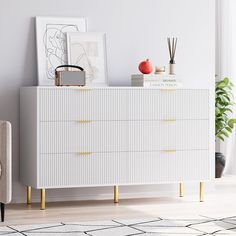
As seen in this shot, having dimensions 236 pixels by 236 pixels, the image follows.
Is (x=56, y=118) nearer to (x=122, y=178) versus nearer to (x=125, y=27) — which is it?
(x=122, y=178)

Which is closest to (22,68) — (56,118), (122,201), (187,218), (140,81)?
(56,118)

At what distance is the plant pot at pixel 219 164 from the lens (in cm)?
675

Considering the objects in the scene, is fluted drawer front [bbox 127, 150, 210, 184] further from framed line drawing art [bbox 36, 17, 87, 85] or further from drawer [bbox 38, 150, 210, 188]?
framed line drawing art [bbox 36, 17, 87, 85]

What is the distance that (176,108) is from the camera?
17.3ft

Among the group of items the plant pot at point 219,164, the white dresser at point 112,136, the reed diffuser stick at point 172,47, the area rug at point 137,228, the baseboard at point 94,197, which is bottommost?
the area rug at point 137,228

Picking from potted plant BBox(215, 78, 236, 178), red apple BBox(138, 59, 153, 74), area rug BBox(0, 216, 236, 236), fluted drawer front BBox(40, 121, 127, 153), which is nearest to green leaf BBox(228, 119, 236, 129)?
potted plant BBox(215, 78, 236, 178)

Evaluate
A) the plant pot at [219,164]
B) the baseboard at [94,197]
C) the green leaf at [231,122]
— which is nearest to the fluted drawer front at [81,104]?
the baseboard at [94,197]

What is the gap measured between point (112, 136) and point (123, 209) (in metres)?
0.53

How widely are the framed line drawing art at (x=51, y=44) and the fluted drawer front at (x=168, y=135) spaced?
2.40 ft

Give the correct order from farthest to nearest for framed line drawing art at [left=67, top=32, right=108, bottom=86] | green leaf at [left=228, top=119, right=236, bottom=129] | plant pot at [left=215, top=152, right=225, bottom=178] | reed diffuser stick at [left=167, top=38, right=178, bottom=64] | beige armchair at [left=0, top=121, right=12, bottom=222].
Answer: green leaf at [left=228, top=119, right=236, bottom=129] → plant pot at [left=215, top=152, right=225, bottom=178] → reed diffuser stick at [left=167, top=38, right=178, bottom=64] → framed line drawing art at [left=67, top=32, right=108, bottom=86] → beige armchair at [left=0, top=121, right=12, bottom=222]

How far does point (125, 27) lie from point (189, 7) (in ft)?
1.93

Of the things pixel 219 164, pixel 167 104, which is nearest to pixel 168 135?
pixel 167 104

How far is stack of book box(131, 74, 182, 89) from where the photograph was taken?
5.28 m

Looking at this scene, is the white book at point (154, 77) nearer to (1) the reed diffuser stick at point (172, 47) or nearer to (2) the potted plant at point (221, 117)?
(1) the reed diffuser stick at point (172, 47)
